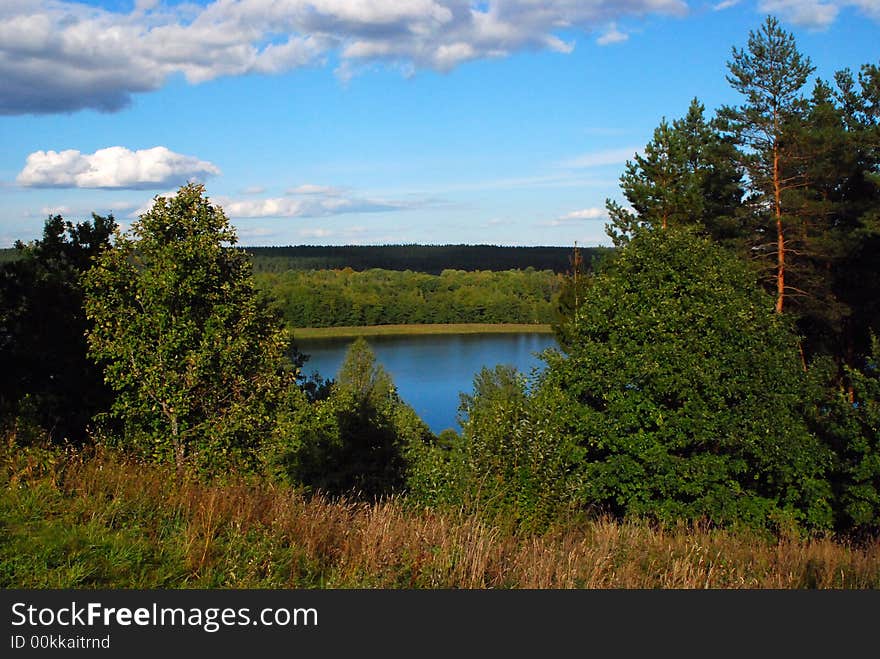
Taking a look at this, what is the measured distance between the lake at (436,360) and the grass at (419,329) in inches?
115

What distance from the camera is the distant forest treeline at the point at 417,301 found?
10956cm

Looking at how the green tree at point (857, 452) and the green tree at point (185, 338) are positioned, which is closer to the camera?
the green tree at point (185, 338)

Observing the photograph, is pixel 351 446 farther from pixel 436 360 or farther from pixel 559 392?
pixel 436 360

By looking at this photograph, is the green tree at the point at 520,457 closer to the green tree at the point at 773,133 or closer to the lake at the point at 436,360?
the green tree at the point at 773,133

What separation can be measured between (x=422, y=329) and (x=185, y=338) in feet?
325

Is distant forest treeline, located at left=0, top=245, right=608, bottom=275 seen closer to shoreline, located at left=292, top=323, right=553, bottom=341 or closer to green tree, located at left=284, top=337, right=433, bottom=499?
shoreline, located at left=292, top=323, right=553, bottom=341

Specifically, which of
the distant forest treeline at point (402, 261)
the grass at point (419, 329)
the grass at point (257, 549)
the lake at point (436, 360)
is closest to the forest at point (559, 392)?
the grass at point (257, 549)

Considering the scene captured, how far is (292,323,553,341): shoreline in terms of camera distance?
349ft

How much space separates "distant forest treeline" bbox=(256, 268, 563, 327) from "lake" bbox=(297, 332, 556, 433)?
28.5ft

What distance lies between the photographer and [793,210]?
78.1 feet

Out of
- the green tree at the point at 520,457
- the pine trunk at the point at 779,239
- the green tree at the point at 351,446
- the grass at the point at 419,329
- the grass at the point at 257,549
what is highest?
the pine trunk at the point at 779,239

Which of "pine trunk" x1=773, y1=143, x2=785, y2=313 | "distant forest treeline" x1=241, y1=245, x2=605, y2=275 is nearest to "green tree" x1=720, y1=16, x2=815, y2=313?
"pine trunk" x1=773, y1=143, x2=785, y2=313

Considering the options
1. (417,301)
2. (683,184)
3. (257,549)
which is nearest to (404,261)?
(417,301)

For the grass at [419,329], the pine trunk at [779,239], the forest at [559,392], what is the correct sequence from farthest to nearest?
the grass at [419,329], the pine trunk at [779,239], the forest at [559,392]
